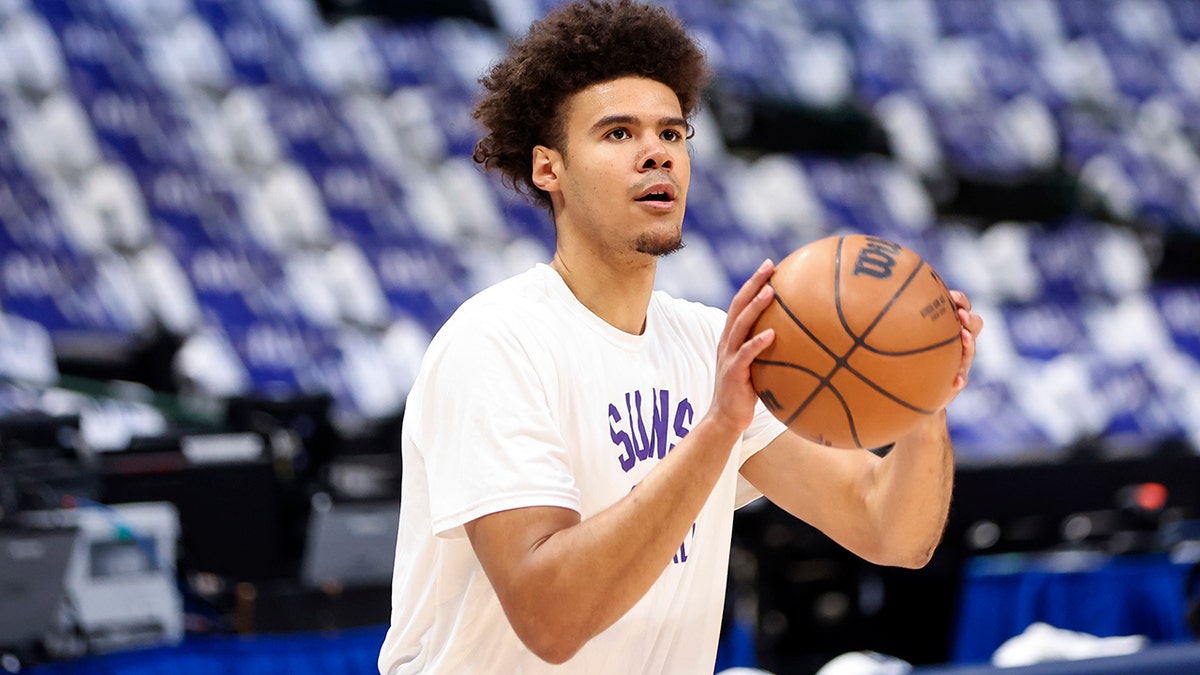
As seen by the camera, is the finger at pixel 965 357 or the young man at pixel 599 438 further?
the finger at pixel 965 357

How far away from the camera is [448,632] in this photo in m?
2.40

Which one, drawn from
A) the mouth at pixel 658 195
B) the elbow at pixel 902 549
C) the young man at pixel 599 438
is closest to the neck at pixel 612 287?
the young man at pixel 599 438

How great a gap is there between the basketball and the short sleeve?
35cm

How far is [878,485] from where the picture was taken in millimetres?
2613

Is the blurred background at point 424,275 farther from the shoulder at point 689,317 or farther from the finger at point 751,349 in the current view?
the finger at point 751,349

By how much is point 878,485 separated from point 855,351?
0.44 m

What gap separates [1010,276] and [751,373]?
13527 mm

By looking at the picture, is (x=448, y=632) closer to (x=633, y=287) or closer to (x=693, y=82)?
(x=633, y=287)

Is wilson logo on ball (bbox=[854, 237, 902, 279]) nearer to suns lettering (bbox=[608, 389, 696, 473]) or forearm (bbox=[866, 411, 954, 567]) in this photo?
forearm (bbox=[866, 411, 954, 567])

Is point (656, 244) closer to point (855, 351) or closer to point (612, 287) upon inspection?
point (612, 287)

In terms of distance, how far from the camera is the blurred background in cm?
591

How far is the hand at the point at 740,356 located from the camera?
2.14 meters

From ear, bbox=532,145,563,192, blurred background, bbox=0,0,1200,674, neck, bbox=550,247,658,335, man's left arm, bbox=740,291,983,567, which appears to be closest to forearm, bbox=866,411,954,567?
man's left arm, bbox=740,291,983,567

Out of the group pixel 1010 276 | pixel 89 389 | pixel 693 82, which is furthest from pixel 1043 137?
pixel 693 82
